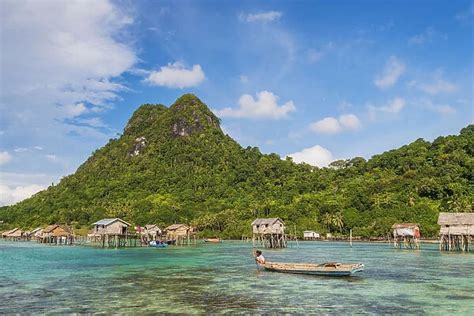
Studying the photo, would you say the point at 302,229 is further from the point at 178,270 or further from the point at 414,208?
the point at 178,270

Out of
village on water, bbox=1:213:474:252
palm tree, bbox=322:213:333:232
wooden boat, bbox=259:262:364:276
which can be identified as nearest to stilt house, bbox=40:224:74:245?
village on water, bbox=1:213:474:252

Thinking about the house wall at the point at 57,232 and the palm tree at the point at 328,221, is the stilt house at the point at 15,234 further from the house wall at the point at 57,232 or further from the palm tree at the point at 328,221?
the palm tree at the point at 328,221

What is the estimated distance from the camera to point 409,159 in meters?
102

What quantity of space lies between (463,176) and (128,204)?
76910 millimetres

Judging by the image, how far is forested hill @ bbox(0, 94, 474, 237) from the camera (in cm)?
8100

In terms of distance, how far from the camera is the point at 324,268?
25.2 meters

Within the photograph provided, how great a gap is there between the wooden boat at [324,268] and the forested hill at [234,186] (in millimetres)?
Answer: 50600

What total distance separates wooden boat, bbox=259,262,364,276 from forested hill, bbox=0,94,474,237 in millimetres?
50600

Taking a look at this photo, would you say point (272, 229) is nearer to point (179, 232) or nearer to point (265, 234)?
point (265, 234)

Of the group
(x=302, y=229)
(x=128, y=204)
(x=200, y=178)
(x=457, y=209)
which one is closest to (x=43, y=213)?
(x=128, y=204)

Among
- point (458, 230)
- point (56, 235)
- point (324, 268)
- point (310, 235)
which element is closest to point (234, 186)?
point (310, 235)

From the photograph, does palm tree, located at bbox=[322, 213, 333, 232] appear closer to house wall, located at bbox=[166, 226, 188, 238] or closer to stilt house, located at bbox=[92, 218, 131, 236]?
house wall, located at bbox=[166, 226, 188, 238]

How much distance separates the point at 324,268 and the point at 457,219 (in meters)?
30.4

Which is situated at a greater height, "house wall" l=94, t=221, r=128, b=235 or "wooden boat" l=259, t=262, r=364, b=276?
"house wall" l=94, t=221, r=128, b=235
